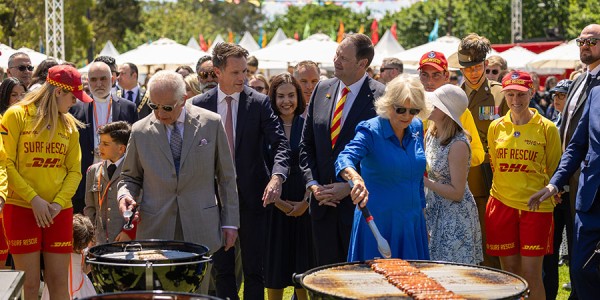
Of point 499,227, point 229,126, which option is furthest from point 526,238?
point 229,126

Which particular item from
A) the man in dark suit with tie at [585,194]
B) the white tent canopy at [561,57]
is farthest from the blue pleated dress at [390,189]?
the white tent canopy at [561,57]

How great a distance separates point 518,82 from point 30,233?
4120 millimetres

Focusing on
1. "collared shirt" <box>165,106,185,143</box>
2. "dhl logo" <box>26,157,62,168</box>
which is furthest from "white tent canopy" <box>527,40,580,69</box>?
"collared shirt" <box>165,106,185,143</box>

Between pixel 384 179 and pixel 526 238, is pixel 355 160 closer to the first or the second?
pixel 384 179

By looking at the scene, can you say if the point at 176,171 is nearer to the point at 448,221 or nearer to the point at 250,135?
the point at 250,135

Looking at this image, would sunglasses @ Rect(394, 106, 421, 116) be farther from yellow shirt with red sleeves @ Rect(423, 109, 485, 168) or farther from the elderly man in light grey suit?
yellow shirt with red sleeves @ Rect(423, 109, 485, 168)

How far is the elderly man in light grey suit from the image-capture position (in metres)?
6.55

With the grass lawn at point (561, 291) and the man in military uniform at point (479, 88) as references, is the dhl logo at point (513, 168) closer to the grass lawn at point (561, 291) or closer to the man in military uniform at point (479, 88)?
the man in military uniform at point (479, 88)

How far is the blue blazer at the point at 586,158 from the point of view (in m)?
6.86

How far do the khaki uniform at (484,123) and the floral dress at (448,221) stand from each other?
1.18m

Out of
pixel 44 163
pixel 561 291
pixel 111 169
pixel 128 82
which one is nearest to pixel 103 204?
pixel 111 169

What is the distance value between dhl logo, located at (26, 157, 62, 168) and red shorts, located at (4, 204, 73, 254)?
330 millimetres

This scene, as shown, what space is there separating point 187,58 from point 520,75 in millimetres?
13470

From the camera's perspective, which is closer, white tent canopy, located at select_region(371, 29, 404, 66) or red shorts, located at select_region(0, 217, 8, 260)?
red shorts, located at select_region(0, 217, 8, 260)
